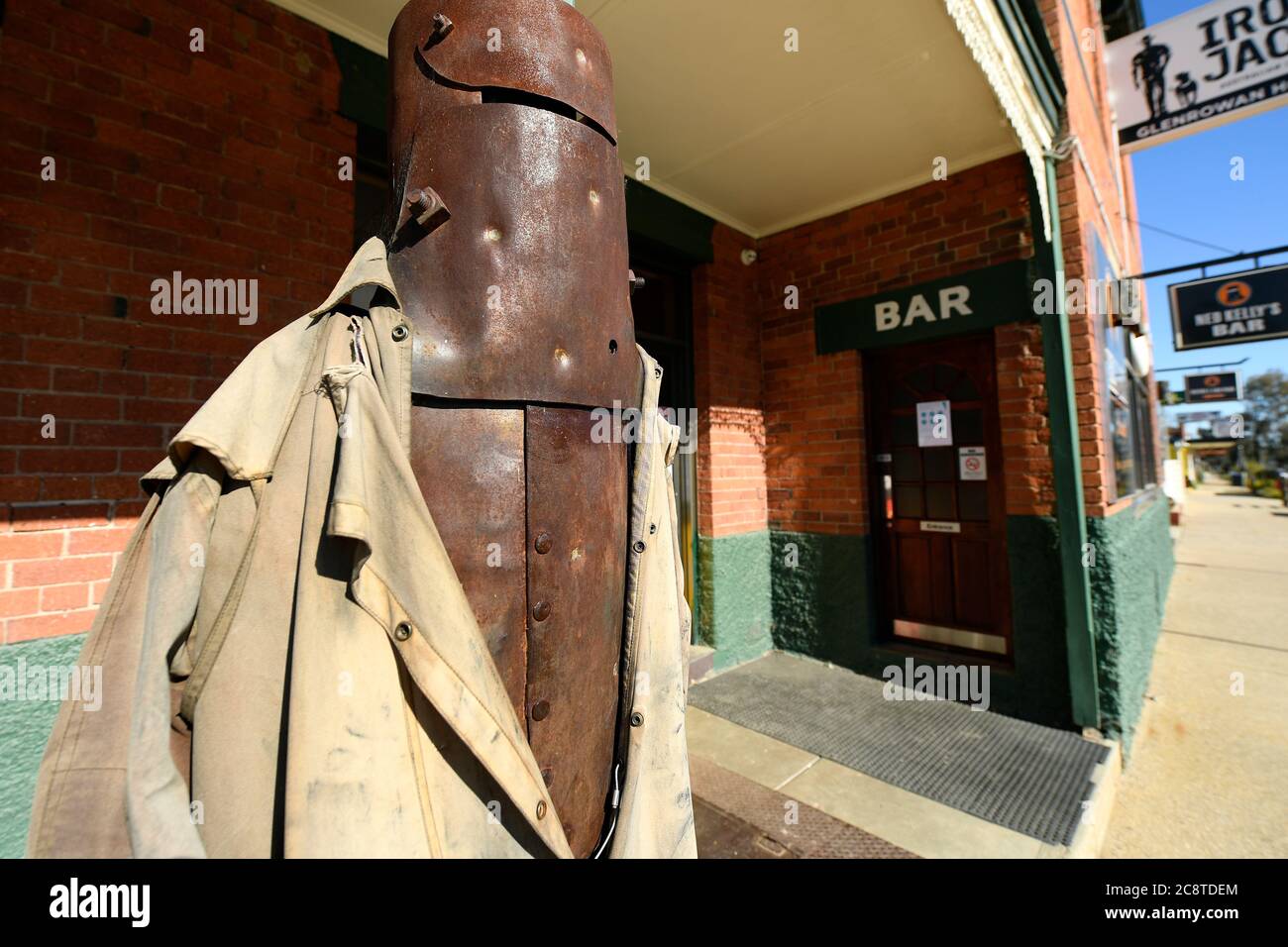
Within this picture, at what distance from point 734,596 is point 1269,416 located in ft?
212

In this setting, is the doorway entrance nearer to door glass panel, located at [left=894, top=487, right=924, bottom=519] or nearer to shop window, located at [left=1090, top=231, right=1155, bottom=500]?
door glass panel, located at [left=894, top=487, right=924, bottom=519]

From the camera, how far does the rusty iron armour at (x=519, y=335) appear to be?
3.14ft

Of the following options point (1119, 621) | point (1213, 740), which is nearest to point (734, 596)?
point (1119, 621)

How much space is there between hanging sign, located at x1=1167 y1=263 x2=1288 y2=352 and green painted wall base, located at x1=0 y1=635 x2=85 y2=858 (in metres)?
8.15

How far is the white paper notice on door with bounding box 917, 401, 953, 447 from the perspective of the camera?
181 inches

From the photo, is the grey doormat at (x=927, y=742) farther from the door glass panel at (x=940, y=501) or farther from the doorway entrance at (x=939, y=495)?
the door glass panel at (x=940, y=501)

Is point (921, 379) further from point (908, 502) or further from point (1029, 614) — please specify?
point (1029, 614)

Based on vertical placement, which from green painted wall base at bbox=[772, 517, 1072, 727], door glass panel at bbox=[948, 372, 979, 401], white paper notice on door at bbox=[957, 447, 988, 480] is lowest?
green painted wall base at bbox=[772, 517, 1072, 727]

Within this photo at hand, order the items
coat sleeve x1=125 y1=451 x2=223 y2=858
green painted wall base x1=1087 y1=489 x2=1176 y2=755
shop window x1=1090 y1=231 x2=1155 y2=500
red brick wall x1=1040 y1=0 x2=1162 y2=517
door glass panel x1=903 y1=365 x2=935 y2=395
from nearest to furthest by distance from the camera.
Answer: coat sleeve x1=125 y1=451 x2=223 y2=858
green painted wall base x1=1087 y1=489 x2=1176 y2=755
red brick wall x1=1040 y1=0 x2=1162 y2=517
shop window x1=1090 y1=231 x2=1155 y2=500
door glass panel x1=903 y1=365 x2=935 y2=395

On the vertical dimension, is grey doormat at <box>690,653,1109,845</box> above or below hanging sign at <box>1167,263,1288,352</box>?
below

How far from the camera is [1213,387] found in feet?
64.1

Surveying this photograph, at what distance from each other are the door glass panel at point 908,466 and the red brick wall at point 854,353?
34 centimetres

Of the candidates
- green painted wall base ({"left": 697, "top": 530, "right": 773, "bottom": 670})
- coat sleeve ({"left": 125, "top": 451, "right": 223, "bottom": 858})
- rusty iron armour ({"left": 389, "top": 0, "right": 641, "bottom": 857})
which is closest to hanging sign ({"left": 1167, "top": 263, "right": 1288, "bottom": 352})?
green painted wall base ({"left": 697, "top": 530, "right": 773, "bottom": 670})

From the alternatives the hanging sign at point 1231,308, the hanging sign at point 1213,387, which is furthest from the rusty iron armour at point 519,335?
the hanging sign at point 1213,387
